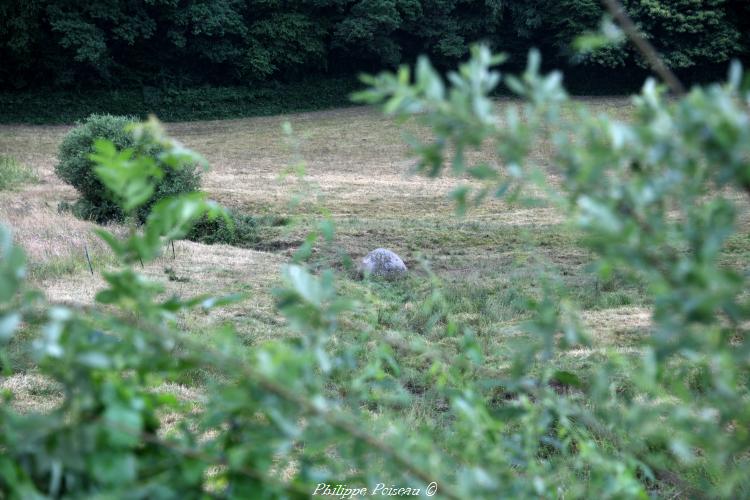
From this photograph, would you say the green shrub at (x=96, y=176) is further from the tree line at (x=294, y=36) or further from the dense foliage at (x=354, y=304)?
the tree line at (x=294, y=36)

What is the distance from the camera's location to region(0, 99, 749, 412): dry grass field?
6.49 metres

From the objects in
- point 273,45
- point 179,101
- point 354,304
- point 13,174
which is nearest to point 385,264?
point 354,304

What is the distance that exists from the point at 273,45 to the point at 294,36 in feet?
3.17

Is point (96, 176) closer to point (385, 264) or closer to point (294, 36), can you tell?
point (385, 264)

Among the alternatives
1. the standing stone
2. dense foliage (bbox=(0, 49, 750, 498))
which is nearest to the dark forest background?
the standing stone

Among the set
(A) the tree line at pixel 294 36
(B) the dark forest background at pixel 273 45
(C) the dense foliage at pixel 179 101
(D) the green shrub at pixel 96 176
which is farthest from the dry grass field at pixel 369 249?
(A) the tree line at pixel 294 36

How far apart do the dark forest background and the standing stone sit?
19.9 meters

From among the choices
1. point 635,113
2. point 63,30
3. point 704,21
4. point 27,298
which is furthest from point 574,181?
point 704,21

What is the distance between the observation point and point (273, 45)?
96.8ft

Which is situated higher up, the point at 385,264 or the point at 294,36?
the point at 294,36

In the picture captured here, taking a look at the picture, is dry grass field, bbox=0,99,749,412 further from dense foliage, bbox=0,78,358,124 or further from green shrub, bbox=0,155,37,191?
dense foliage, bbox=0,78,358,124

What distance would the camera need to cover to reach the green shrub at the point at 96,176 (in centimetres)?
1040

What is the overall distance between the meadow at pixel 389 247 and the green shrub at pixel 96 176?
51cm

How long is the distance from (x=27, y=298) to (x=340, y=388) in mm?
4292
